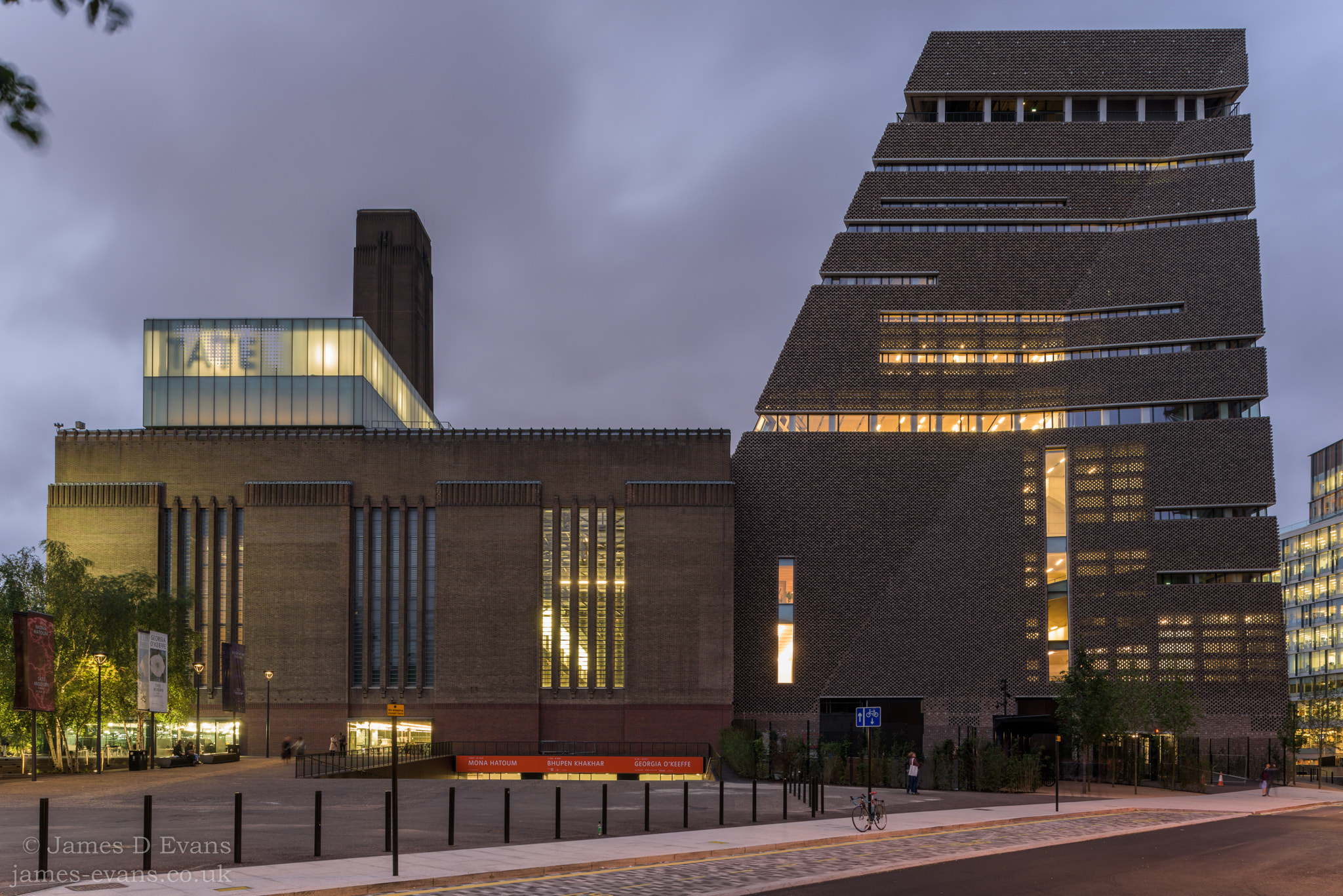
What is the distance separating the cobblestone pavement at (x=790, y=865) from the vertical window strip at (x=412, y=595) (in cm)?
4519

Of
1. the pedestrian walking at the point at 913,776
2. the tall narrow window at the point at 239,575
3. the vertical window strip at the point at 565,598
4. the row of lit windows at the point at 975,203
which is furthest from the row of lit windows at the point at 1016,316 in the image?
the pedestrian walking at the point at 913,776

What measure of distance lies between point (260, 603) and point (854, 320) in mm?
41320

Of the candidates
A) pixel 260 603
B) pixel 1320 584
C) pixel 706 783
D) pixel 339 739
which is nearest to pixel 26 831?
pixel 706 783

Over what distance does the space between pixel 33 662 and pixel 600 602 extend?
4086 cm

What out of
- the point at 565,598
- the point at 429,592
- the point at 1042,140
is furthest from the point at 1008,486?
the point at 429,592

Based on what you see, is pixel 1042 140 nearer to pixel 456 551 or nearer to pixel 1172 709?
pixel 1172 709

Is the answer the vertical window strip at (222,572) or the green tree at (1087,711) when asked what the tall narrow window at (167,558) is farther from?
the green tree at (1087,711)

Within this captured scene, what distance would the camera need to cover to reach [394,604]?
227ft

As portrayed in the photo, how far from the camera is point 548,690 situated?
68.8m

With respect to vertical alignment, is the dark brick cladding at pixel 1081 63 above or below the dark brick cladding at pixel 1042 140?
above

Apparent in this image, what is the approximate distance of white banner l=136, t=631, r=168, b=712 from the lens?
40156 mm

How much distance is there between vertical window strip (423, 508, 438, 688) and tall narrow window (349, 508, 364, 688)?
363 centimetres

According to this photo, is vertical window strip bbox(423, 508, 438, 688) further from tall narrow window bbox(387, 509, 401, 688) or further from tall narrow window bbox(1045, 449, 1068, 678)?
tall narrow window bbox(1045, 449, 1068, 678)

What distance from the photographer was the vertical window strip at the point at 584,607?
69375mm
